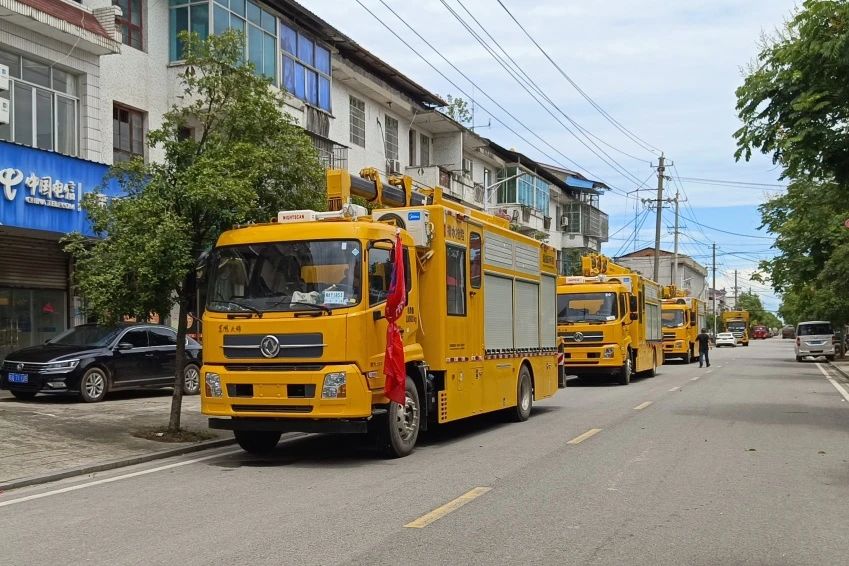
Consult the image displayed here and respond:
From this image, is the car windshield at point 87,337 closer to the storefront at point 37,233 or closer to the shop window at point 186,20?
the storefront at point 37,233

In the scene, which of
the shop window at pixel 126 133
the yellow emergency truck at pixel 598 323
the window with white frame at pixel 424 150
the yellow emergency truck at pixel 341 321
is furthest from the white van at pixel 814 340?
the yellow emergency truck at pixel 341 321

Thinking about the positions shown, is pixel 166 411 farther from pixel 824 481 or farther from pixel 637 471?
pixel 824 481

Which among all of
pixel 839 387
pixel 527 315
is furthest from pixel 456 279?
pixel 839 387

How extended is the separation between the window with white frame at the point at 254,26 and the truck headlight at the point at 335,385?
1327 cm

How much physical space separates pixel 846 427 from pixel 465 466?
747cm

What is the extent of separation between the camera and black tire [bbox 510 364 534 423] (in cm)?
1434

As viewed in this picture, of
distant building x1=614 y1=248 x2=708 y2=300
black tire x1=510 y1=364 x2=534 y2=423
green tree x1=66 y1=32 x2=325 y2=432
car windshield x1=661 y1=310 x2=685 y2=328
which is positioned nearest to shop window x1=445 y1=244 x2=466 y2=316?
green tree x1=66 y1=32 x2=325 y2=432

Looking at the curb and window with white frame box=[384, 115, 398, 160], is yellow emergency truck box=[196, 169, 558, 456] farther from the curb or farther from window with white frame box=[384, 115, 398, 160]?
window with white frame box=[384, 115, 398, 160]

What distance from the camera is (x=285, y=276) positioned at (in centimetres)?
1005

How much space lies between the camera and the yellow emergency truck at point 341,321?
31.5 feet

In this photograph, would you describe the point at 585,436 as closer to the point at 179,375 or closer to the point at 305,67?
the point at 179,375

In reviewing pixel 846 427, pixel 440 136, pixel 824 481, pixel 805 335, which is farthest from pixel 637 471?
pixel 805 335

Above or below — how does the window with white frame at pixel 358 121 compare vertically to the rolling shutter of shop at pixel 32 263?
above

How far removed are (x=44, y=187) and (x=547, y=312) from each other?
1004 centimetres
